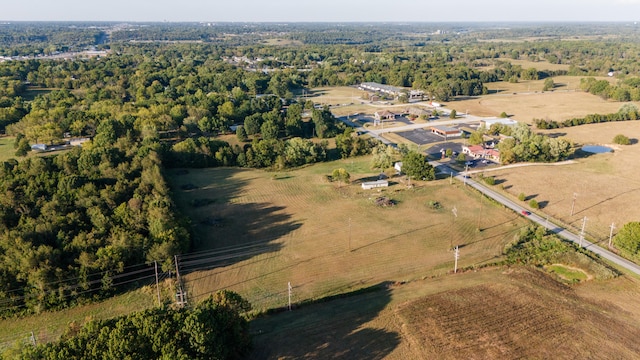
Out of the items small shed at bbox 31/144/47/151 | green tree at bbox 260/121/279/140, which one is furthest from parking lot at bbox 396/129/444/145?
small shed at bbox 31/144/47/151

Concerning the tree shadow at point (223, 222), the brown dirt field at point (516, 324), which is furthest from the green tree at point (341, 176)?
the brown dirt field at point (516, 324)

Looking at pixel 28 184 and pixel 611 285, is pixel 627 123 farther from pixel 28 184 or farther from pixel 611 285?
pixel 28 184

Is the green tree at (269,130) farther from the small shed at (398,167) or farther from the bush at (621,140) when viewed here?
the bush at (621,140)

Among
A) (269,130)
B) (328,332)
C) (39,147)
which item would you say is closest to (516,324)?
(328,332)

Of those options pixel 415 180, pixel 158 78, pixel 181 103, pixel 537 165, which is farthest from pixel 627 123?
pixel 158 78

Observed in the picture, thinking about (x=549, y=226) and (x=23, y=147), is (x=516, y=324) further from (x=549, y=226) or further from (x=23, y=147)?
(x=23, y=147)

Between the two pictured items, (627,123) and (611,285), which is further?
(627,123)

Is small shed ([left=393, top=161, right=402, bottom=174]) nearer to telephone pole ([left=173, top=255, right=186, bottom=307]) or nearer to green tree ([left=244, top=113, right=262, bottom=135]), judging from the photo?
green tree ([left=244, top=113, right=262, bottom=135])
